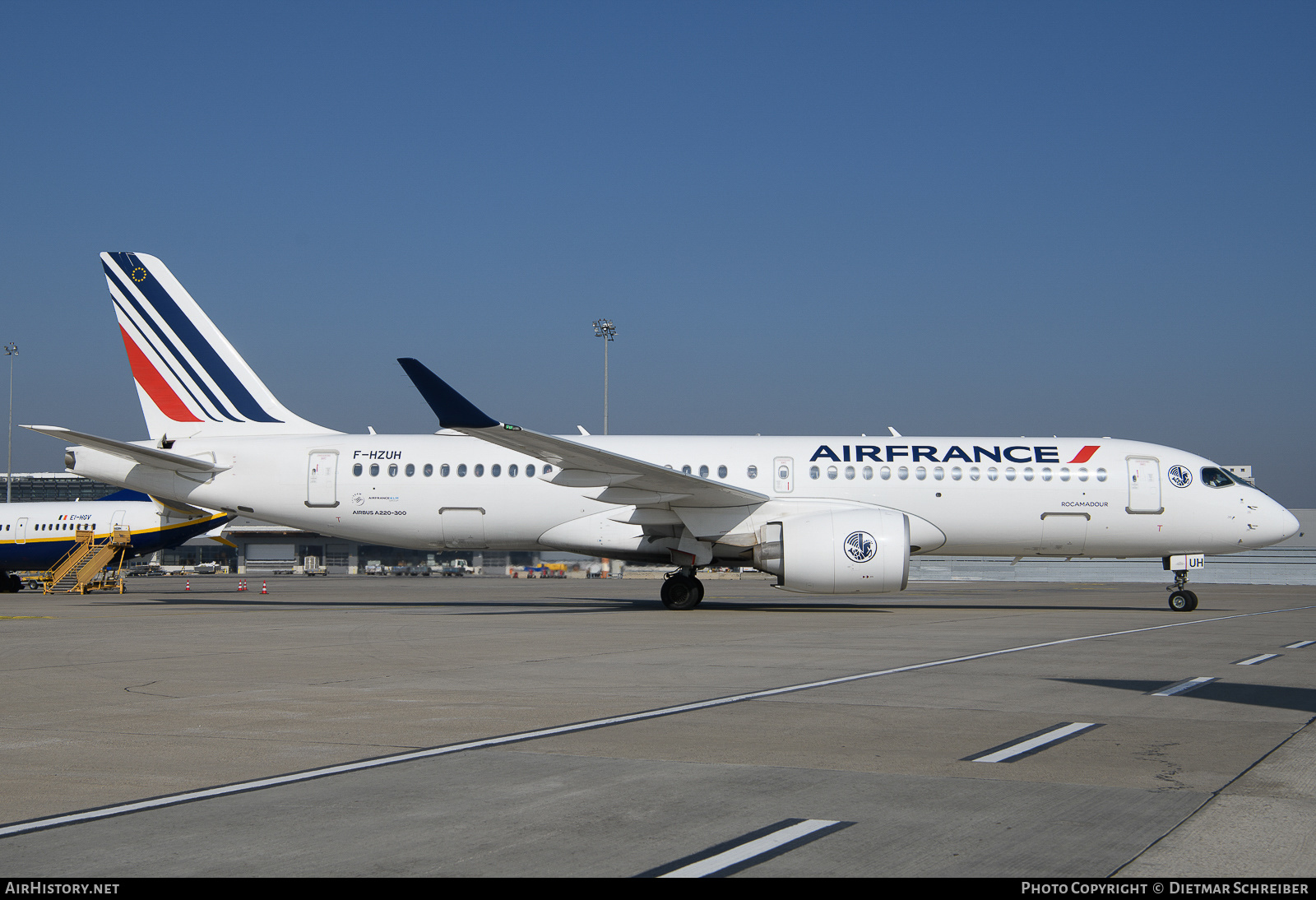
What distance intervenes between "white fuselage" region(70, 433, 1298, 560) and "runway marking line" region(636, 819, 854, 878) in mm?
17137

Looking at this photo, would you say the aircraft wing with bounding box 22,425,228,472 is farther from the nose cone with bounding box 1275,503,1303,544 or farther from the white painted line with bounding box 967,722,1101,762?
the nose cone with bounding box 1275,503,1303,544

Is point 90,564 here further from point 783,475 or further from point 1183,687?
point 1183,687

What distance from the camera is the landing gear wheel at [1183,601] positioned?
74.8ft

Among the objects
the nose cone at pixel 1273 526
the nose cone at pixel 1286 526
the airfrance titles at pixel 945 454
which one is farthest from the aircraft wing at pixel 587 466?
the nose cone at pixel 1286 526

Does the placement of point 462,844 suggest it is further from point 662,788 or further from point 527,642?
point 527,642

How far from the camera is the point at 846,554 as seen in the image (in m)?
20.0

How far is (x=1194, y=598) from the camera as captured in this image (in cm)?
2305

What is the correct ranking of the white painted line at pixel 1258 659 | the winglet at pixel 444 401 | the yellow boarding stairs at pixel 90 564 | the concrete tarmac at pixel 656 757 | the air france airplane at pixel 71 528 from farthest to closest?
1. the air france airplane at pixel 71 528
2. the yellow boarding stairs at pixel 90 564
3. the winglet at pixel 444 401
4. the white painted line at pixel 1258 659
5. the concrete tarmac at pixel 656 757

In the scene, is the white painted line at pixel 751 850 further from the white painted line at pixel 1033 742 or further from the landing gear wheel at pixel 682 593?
the landing gear wheel at pixel 682 593

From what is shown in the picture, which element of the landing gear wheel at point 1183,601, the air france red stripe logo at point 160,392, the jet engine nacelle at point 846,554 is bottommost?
the landing gear wheel at point 1183,601

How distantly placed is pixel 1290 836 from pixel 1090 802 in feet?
2.86

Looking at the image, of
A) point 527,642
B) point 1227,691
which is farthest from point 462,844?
point 527,642

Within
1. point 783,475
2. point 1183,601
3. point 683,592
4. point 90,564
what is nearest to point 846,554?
point 783,475

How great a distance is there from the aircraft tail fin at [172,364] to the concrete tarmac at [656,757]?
34.3 feet
